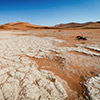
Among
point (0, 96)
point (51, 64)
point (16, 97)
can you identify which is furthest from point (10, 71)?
point (51, 64)

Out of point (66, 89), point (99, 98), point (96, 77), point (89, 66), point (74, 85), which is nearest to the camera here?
point (99, 98)

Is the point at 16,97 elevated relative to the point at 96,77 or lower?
elevated

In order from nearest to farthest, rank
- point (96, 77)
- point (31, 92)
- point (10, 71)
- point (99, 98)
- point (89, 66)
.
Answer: point (99, 98)
point (31, 92)
point (96, 77)
point (10, 71)
point (89, 66)

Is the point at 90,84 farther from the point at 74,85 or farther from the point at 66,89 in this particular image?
the point at 66,89

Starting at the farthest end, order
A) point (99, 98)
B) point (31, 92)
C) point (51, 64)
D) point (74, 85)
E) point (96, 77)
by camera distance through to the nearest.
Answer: point (51, 64) < point (96, 77) < point (74, 85) < point (31, 92) < point (99, 98)

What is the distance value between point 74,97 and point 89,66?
4.25ft

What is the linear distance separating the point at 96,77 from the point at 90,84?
0.36 metres

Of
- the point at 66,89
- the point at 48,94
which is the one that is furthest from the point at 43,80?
the point at 66,89

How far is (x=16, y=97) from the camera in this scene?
4.12ft

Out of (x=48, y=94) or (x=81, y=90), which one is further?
(x=81, y=90)

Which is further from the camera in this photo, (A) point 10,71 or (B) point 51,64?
(B) point 51,64

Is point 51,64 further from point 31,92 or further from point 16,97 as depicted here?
point 16,97

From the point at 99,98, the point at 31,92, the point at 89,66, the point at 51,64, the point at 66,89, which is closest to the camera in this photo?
the point at 99,98

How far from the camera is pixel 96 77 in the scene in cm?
177
